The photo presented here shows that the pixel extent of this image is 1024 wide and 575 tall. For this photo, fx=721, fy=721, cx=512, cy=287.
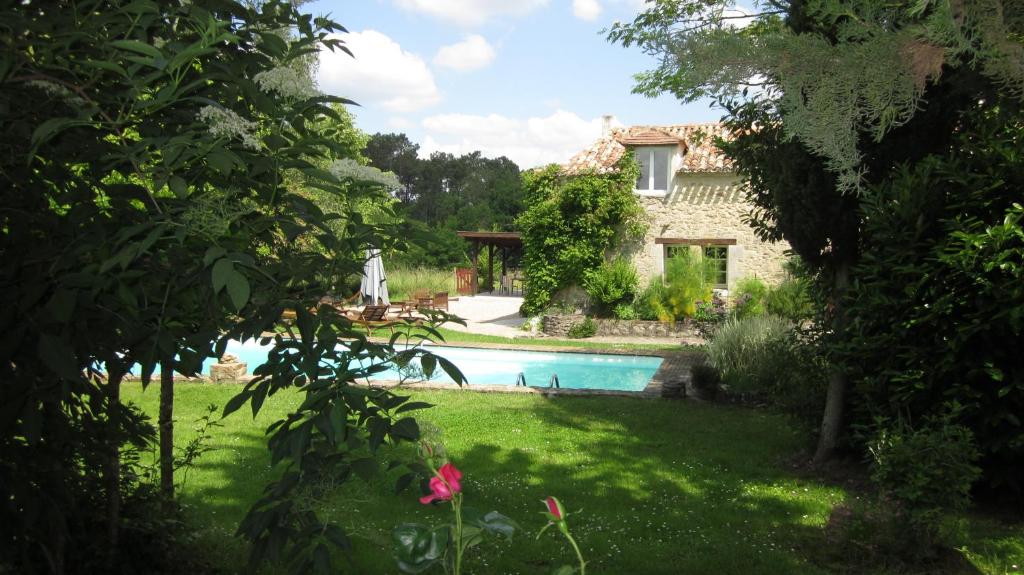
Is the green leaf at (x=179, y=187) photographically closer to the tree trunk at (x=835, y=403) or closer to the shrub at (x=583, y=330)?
the tree trunk at (x=835, y=403)

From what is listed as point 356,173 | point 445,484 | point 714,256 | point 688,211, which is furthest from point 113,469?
point 688,211

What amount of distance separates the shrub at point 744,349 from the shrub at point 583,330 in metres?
7.08

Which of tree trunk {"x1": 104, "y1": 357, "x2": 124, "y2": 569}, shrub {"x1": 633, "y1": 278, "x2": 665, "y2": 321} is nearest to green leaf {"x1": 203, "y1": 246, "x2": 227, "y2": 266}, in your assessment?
tree trunk {"x1": 104, "y1": 357, "x2": 124, "y2": 569}

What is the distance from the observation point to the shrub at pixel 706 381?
9.45 m

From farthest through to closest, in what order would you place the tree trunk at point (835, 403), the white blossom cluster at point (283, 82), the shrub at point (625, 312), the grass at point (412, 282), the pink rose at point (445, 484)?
1. the grass at point (412, 282)
2. the shrub at point (625, 312)
3. the tree trunk at point (835, 403)
4. the white blossom cluster at point (283, 82)
5. the pink rose at point (445, 484)

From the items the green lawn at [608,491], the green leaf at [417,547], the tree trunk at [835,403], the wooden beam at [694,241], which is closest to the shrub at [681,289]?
the wooden beam at [694,241]

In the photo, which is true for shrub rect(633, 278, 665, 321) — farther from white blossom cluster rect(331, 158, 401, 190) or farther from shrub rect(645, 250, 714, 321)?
white blossom cluster rect(331, 158, 401, 190)

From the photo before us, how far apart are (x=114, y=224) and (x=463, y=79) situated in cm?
1096

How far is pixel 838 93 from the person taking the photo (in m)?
4.04

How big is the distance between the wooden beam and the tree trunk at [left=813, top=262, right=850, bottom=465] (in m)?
14.0

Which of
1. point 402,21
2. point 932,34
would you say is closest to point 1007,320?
point 932,34

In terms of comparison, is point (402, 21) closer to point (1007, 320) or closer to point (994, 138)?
point (994, 138)

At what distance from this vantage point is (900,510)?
435 centimetres

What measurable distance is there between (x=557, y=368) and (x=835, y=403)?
29.3ft
